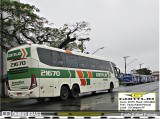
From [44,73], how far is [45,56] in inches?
38.4

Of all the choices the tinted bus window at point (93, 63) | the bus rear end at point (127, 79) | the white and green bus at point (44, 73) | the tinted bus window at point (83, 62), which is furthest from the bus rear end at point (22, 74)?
the bus rear end at point (127, 79)

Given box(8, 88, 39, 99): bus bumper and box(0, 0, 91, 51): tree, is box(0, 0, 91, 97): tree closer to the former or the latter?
box(0, 0, 91, 51): tree

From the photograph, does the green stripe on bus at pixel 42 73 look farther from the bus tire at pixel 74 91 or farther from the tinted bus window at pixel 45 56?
the bus tire at pixel 74 91

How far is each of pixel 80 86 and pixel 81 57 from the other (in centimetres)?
202

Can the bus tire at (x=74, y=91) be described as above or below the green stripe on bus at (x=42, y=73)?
below

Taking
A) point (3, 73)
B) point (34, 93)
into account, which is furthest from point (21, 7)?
point (34, 93)

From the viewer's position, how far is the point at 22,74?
50.4 feet

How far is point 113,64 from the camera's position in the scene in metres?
25.7

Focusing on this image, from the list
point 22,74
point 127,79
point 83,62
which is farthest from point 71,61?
point 127,79

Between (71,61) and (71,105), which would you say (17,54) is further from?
(71,105)

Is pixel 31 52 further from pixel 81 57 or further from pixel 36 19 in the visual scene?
pixel 36 19

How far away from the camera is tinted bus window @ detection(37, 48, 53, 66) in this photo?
15494mm

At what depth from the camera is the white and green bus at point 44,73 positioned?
1508 centimetres

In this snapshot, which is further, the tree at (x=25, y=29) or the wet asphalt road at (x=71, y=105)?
the tree at (x=25, y=29)
